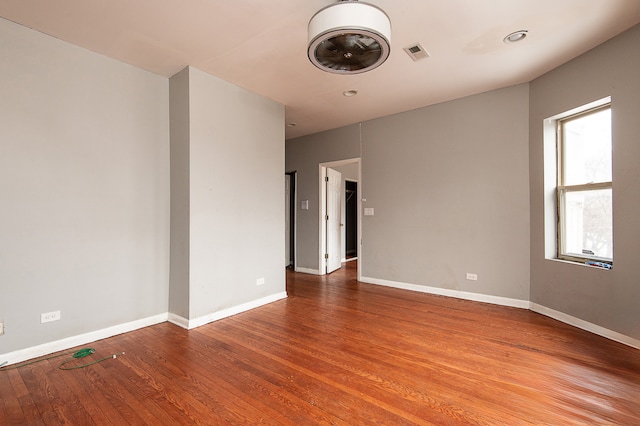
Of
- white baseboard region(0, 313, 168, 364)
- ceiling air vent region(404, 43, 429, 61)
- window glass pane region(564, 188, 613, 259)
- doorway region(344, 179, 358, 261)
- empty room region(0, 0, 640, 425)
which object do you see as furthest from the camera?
doorway region(344, 179, 358, 261)

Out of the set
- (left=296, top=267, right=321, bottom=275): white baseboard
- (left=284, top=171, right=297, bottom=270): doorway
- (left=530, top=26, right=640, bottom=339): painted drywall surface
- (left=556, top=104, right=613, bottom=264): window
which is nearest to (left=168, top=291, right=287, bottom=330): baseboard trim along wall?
(left=296, top=267, right=321, bottom=275): white baseboard

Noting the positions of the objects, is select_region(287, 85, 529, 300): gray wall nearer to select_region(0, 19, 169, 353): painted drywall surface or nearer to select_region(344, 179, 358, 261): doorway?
select_region(344, 179, 358, 261): doorway

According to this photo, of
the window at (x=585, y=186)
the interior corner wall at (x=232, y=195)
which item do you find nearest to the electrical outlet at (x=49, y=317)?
the interior corner wall at (x=232, y=195)

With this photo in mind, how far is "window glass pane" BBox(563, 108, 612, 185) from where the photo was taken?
3062mm

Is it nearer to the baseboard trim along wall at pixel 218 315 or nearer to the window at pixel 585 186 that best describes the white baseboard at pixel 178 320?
the baseboard trim along wall at pixel 218 315

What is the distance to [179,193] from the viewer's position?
3391 mm

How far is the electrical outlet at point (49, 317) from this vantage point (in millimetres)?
2635

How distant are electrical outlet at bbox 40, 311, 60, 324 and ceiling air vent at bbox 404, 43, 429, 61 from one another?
3.98 metres

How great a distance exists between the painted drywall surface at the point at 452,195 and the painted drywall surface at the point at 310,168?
1.68ft

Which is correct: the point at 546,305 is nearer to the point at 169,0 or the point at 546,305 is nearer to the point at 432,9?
the point at 432,9

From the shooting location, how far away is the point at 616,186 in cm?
282

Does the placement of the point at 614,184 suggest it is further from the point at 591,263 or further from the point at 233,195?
the point at 233,195

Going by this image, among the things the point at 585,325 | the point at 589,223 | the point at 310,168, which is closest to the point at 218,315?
the point at 310,168

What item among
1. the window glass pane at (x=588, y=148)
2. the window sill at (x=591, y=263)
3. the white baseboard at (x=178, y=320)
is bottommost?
the white baseboard at (x=178, y=320)
